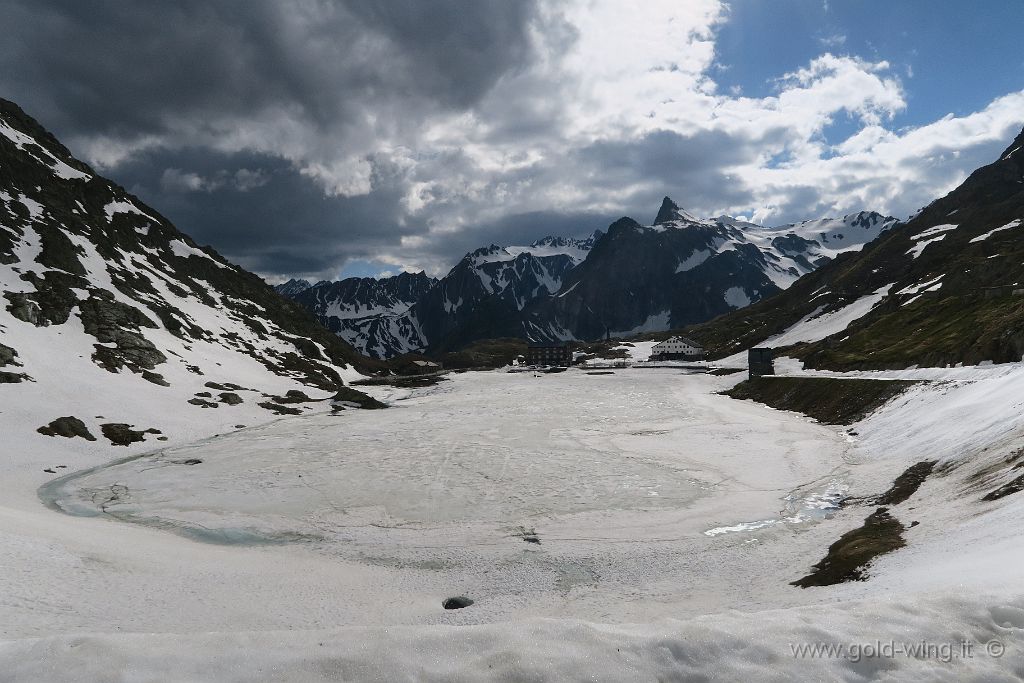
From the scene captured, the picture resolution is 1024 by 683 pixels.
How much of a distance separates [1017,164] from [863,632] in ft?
912

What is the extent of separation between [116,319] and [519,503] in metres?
79.1

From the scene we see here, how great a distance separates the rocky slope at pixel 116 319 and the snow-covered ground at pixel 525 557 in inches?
682

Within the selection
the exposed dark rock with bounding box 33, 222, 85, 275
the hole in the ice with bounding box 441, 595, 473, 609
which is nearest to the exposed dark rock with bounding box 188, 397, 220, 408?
the exposed dark rock with bounding box 33, 222, 85, 275

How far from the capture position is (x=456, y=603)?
17.0m

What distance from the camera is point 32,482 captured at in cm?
3447

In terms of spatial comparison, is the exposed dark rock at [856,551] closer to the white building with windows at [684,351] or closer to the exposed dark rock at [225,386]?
the exposed dark rock at [225,386]

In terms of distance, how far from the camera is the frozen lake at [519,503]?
60.7 ft

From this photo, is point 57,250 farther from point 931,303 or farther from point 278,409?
point 931,303

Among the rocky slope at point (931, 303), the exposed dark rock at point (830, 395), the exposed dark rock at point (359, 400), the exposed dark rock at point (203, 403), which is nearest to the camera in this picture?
the exposed dark rock at point (830, 395)

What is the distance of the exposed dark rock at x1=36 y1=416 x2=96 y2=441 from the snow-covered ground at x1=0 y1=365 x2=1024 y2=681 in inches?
189

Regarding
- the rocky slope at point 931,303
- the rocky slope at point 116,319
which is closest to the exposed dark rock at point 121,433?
the rocky slope at point 116,319

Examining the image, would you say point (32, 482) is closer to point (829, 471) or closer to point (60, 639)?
point (60, 639)

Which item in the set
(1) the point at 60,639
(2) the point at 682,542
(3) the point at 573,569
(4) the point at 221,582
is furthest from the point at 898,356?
(1) the point at 60,639

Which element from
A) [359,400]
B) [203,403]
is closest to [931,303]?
[359,400]
